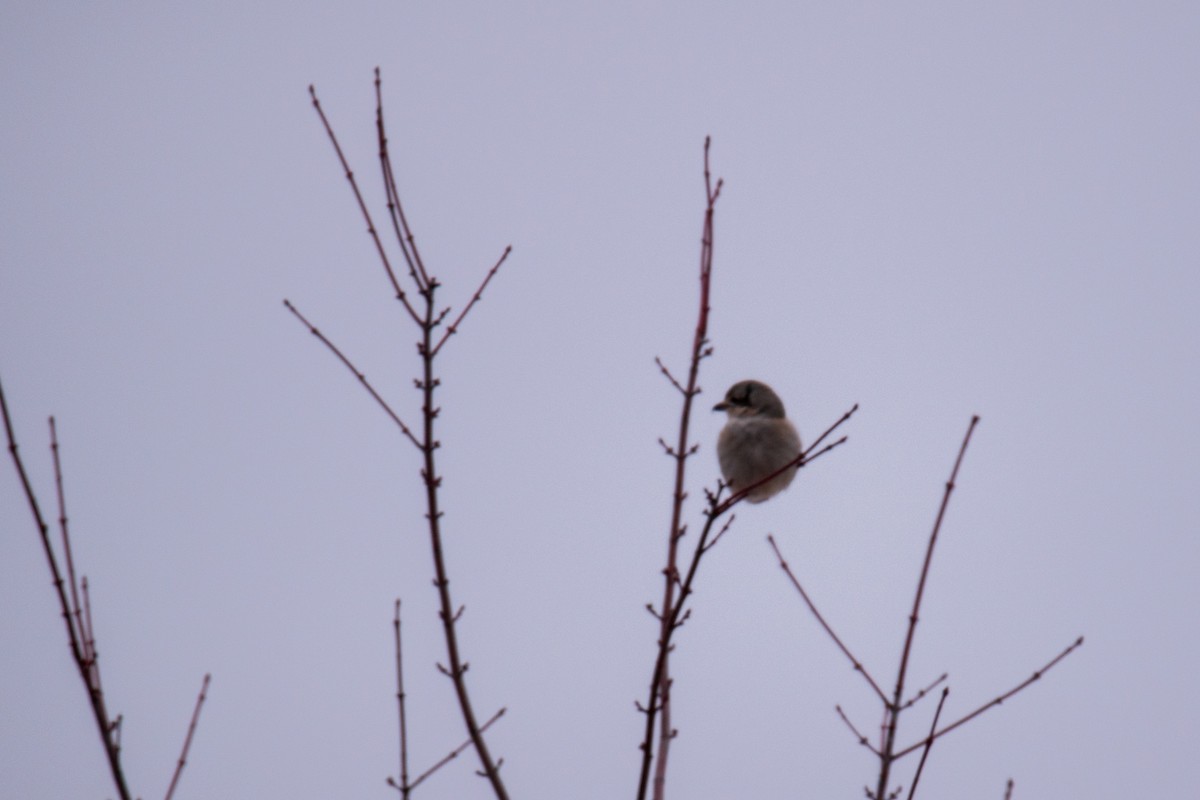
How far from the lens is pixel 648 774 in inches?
101

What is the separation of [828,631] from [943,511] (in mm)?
697

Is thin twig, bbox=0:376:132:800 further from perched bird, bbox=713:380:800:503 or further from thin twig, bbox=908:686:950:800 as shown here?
perched bird, bbox=713:380:800:503

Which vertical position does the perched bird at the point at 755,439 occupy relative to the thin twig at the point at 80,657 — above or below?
above

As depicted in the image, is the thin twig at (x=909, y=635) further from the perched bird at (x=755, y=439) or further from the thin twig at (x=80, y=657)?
the perched bird at (x=755, y=439)

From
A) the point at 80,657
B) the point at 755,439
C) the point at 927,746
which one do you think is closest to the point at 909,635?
the point at 927,746

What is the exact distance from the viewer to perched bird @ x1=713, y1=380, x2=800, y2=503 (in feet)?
→ 24.9

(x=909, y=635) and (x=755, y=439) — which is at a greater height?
(x=755, y=439)

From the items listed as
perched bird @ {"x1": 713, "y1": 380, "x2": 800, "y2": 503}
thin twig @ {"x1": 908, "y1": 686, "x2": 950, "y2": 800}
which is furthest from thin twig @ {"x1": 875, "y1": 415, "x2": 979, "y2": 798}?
perched bird @ {"x1": 713, "y1": 380, "x2": 800, "y2": 503}

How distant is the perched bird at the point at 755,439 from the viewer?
760cm

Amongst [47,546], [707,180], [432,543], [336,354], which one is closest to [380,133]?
[336,354]

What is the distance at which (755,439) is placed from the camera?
771 centimetres

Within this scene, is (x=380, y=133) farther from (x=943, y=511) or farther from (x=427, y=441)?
(x=943, y=511)

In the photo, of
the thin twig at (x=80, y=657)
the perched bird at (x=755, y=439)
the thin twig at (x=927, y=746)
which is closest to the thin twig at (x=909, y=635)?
the thin twig at (x=927, y=746)

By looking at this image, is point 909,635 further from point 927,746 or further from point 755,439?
point 755,439
